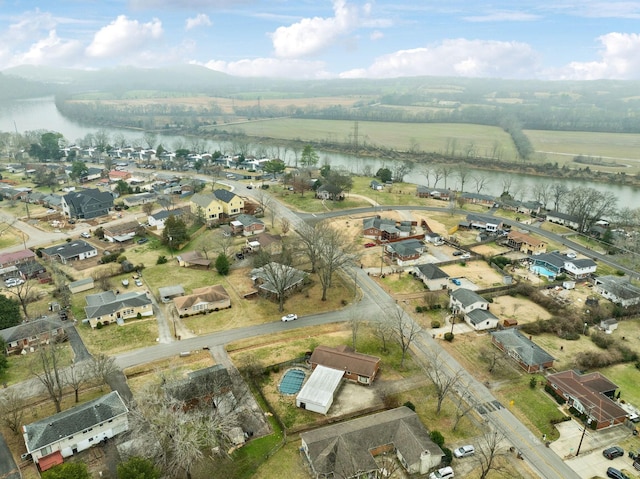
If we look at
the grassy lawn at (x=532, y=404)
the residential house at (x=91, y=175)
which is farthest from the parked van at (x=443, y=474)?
the residential house at (x=91, y=175)

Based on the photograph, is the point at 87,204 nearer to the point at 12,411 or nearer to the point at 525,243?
the point at 12,411

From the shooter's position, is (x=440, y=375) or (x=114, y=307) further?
(x=114, y=307)

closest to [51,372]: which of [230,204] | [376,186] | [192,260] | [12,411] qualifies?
[12,411]

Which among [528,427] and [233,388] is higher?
[233,388]

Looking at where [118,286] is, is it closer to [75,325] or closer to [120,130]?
[75,325]

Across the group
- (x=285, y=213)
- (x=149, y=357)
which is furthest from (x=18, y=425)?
(x=285, y=213)

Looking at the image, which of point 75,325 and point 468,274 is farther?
point 468,274
